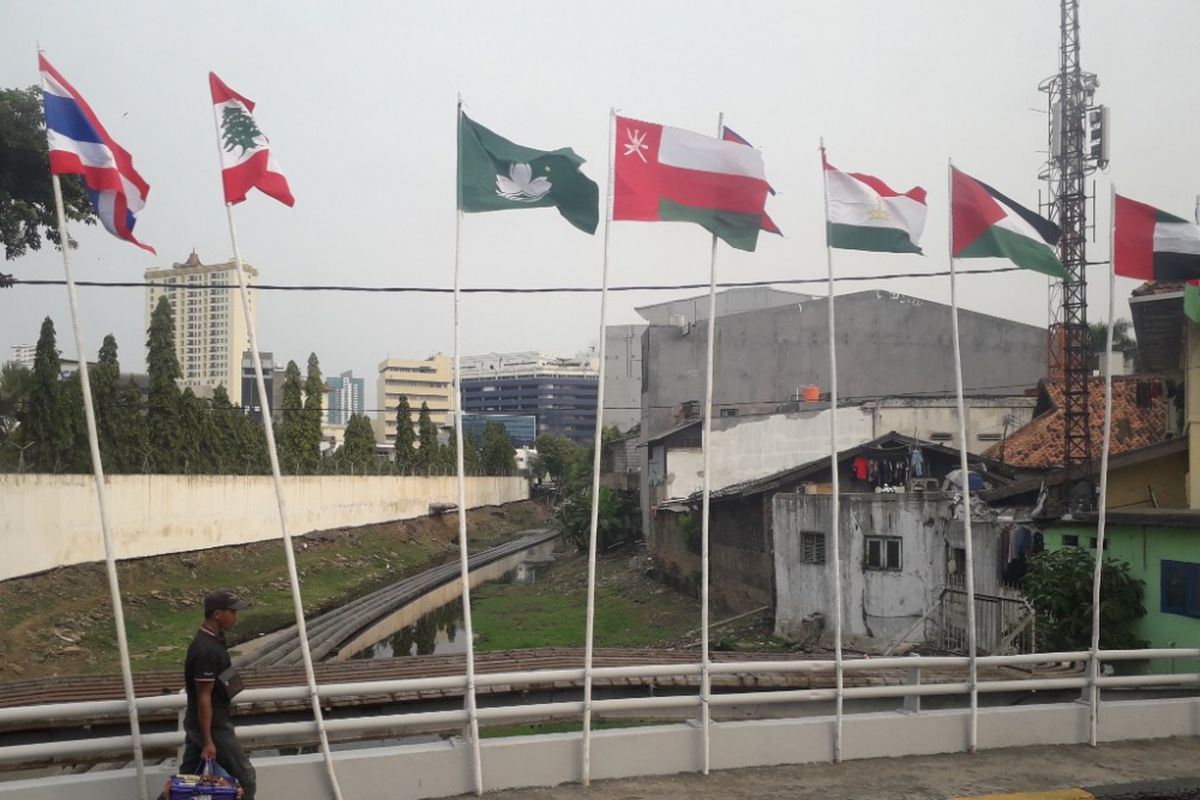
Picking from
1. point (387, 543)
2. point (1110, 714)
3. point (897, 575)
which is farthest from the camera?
point (387, 543)

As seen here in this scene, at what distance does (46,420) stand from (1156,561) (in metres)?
27.1

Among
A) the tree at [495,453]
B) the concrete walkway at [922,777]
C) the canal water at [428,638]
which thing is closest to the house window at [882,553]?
the canal water at [428,638]

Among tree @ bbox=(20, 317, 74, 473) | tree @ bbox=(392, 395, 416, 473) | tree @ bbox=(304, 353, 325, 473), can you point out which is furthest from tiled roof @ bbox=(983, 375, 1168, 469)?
tree @ bbox=(392, 395, 416, 473)

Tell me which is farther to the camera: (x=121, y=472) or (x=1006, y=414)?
(x=1006, y=414)

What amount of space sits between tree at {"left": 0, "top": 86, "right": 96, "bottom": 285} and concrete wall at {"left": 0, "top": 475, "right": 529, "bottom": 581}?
5.53m

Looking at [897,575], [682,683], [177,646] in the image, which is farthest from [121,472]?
[682,683]

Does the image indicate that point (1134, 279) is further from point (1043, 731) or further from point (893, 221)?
point (1043, 731)

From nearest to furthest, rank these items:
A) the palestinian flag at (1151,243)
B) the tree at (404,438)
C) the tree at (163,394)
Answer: the palestinian flag at (1151,243) < the tree at (163,394) < the tree at (404,438)

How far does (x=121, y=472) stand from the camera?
30.6 metres

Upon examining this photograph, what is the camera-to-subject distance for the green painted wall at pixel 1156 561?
1270 cm

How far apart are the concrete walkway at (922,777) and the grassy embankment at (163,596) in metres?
16.2

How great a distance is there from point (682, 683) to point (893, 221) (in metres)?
5.27

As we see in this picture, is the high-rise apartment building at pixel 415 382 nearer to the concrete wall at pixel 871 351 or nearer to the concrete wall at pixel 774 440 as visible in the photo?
the concrete wall at pixel 871 351

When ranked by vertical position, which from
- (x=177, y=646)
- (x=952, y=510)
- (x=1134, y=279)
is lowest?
(x=177, y=646)
